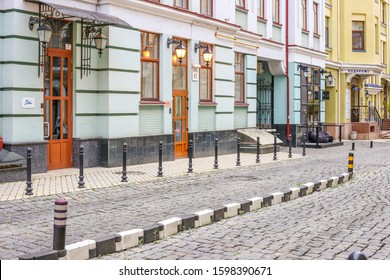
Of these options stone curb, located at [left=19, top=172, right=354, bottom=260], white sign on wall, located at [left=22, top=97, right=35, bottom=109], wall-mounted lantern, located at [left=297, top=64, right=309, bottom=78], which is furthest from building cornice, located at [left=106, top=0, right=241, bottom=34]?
stone curb, located at [left=19, top=172, right=354, bottom=260]

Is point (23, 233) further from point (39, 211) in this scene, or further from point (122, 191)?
point (122, 191)

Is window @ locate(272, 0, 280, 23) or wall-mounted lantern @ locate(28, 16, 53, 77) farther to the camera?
window @ locate(272, 0, 280, 23)

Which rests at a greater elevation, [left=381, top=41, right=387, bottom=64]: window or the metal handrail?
[left=381, top=41, right=387, bottom=64]: window

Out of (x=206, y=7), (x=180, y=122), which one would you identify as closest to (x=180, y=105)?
(x=180, y=122)

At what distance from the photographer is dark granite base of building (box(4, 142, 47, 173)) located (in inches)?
567

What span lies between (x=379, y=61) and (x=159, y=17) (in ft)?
90.2

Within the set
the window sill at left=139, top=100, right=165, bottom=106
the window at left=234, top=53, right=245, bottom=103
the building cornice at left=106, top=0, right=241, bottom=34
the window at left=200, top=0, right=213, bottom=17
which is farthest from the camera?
the window at left=234, top=53, right=245, bottom=103

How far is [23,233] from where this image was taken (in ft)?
26.6

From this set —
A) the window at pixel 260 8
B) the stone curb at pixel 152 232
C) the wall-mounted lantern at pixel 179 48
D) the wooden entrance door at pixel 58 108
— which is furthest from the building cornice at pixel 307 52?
the stone curb at pixel 152 232

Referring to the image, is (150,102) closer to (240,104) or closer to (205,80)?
(205,80)

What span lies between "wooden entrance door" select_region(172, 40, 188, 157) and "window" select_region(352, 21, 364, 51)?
21649 mm

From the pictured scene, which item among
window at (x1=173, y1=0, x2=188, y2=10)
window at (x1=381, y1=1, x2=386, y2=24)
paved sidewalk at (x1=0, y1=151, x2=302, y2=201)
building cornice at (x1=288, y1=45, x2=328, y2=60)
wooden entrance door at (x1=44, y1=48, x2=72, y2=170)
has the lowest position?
paved sidewalk at (x1=0, y1=151, x2=302, y2=201)

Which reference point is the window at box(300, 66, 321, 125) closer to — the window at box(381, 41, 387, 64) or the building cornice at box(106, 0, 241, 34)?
the building cornice at box(106, 0, 241, 34)

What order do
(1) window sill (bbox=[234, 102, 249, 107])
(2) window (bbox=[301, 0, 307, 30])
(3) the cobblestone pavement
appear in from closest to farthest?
1. (3) the cobblestone pavement
2. (1) window sill (bbox=[234, 102, 249, 107])
3. (2) window (bbox=[301, 0, 307, 30])
